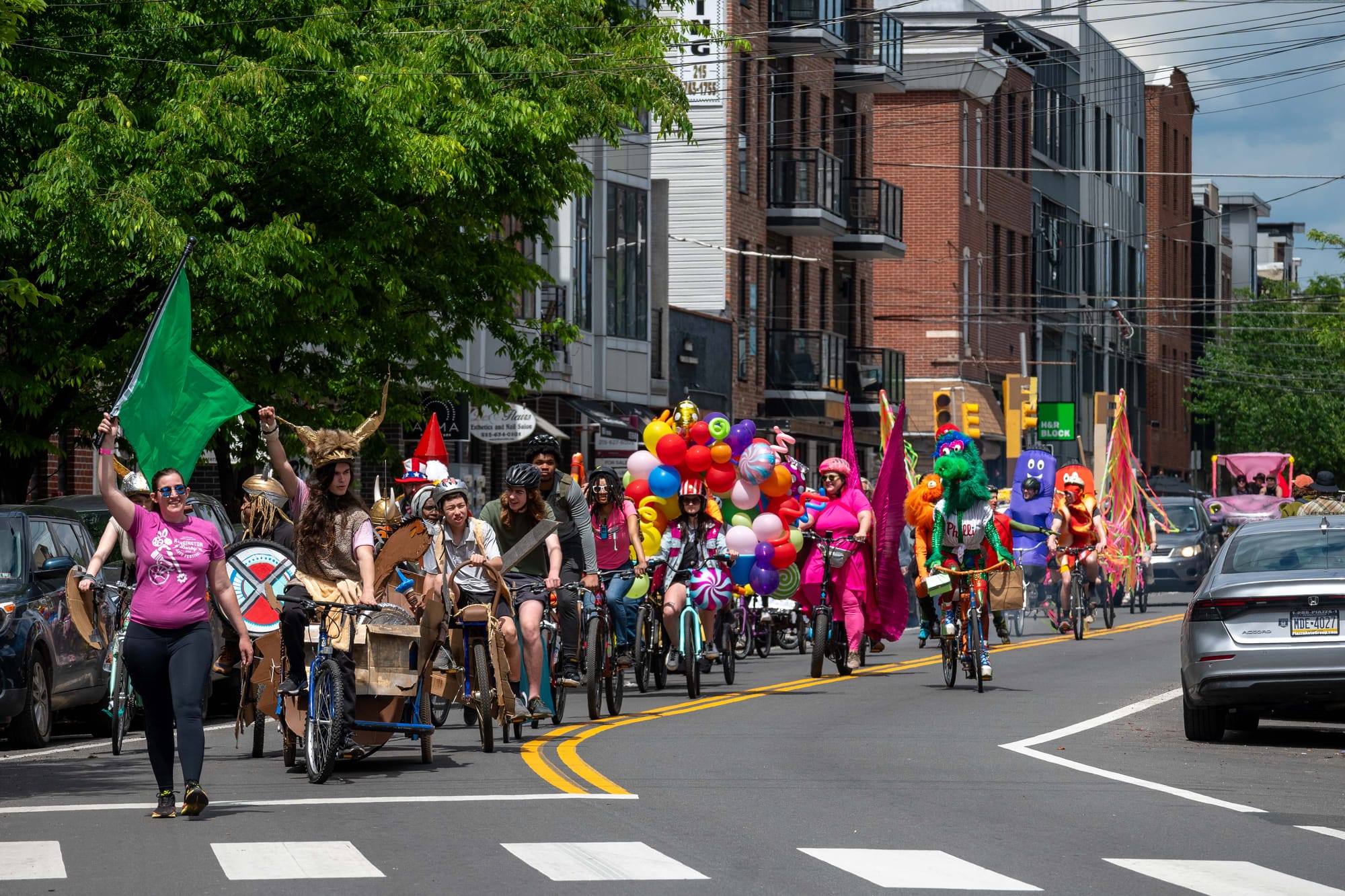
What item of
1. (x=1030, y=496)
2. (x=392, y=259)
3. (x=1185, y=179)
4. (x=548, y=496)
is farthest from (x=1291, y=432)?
(x=548, y=496)

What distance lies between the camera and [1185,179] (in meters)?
98.2

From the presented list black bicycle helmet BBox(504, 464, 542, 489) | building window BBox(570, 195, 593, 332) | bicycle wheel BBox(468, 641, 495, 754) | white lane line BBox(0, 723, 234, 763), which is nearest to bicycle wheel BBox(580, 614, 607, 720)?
black bicycle helmet BBox(504, 464, 542, 489)

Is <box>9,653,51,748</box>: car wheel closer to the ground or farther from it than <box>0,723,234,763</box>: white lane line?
farther from it

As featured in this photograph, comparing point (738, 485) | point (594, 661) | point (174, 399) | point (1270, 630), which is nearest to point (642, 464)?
point (738, 485)

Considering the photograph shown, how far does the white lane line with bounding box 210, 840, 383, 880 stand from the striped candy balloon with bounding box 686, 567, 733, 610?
9702 millimetres

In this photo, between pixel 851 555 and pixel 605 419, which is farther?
pixel 605 419

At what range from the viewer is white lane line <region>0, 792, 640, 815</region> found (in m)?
12.1

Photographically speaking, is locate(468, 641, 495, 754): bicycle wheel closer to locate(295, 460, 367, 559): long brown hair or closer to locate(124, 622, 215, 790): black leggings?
locate(295, 460, 367, 559): long brown hair

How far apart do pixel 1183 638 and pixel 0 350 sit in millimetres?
12153

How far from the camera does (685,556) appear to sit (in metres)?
20.2

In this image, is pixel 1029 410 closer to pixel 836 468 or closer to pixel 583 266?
pixel 583 266

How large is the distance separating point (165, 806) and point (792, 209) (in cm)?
4176

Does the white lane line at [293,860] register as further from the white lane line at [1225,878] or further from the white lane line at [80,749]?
the white lane line at [80,749]

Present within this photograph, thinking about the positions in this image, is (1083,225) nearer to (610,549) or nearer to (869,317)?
(869,317)
